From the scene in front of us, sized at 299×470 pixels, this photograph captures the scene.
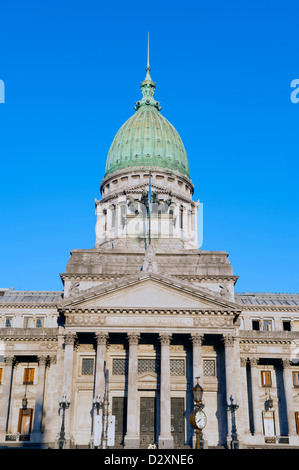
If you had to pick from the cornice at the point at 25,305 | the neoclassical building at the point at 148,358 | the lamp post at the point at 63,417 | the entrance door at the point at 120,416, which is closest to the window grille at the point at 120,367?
the neoclassical building at the point at 148,358

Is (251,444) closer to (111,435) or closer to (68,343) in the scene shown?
(68,343)

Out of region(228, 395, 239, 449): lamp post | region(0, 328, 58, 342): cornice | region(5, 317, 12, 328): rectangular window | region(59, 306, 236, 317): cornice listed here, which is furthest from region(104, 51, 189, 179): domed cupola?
region(228, 395, 239, 449): lamp post

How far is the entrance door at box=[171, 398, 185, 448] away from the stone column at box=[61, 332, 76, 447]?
10.8 m

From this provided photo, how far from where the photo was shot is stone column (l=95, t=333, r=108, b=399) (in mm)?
51625

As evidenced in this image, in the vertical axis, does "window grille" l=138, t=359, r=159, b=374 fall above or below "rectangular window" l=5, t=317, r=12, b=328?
below

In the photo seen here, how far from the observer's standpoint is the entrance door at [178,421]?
177 feet

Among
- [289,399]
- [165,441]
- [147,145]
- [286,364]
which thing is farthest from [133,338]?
[147,145]

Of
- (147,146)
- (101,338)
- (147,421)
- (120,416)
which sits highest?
(147,146)

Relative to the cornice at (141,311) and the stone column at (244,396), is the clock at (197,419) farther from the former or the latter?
the stone column at (244,396)

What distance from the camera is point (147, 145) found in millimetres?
89125

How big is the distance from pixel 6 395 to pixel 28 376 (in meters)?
4.41

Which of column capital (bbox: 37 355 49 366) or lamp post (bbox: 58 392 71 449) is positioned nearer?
lamp post (bbox: 58 392 71 449)

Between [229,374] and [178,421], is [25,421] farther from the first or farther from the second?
[229,374]

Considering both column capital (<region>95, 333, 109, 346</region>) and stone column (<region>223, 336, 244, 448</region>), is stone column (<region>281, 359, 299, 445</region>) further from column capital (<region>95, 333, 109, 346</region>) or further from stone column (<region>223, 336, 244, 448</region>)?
column capital (<region>95, 333, 109, 346</region>)
